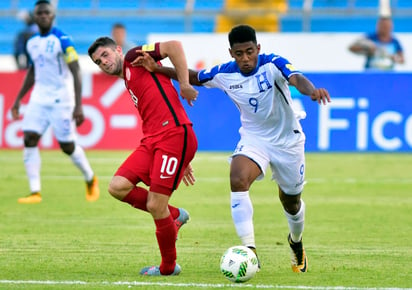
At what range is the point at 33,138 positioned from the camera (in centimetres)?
1331

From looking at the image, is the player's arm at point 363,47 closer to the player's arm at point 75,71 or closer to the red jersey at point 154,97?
the player's arm at point 75,71

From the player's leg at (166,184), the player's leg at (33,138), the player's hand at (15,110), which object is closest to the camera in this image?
the player's leg at (166,184)

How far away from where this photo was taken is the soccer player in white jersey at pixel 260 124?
775 centimetres

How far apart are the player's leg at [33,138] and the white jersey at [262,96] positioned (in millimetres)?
5432

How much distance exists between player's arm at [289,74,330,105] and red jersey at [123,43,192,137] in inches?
38.2

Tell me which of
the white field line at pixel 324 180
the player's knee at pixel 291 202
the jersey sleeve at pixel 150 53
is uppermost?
the jersey sleeve at pixel 150 53

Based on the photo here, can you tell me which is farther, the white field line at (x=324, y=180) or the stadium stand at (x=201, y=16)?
the stadium stand at (x=201, y=16)

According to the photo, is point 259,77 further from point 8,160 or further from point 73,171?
point 8,160

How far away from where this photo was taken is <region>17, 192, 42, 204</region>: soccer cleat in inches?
512

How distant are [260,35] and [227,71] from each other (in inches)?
560

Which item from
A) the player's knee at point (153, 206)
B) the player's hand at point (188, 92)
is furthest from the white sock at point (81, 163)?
the player's hand at point (188, 92)

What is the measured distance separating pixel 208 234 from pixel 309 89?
11.4 feet

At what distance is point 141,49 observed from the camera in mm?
7852

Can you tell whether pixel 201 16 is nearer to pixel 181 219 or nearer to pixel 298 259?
pixel 181 219
